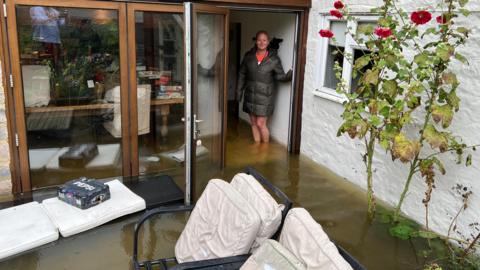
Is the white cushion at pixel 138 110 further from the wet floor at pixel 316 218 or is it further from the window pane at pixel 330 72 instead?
the window pane at pixel 330 72

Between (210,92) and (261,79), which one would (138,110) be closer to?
(210,92)

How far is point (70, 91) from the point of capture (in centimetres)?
463

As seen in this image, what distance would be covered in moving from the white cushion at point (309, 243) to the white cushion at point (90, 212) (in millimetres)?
1977

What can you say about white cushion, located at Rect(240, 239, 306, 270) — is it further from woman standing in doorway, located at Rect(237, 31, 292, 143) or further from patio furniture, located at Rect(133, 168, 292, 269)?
woman standing in doorway, located at Rect(237, 31, 292, 143)

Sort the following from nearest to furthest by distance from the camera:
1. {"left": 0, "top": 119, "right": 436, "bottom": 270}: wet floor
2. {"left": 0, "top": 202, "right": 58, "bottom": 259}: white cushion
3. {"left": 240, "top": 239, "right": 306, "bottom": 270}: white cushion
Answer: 1. {"left": 240, "top": 239, "right": 306, "bottom": 270}: white cushion
2. {"left": 0, "top": 202, "right": 58, "bottom": 259}: white cushion
3. {"left": 0, "top": 119, "right": 436, "bottom": 270}: wet floor

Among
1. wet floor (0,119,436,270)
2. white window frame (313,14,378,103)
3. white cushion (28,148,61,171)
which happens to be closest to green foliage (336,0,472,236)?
wet floor (0,119,436,270)

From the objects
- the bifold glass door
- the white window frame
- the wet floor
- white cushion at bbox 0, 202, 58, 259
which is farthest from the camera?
the white window frame

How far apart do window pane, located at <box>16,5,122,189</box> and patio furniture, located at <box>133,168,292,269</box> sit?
2.21 m

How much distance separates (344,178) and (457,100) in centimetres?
215

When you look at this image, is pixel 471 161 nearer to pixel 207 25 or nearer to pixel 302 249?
pixel 302 249

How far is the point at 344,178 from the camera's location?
5.43 metres

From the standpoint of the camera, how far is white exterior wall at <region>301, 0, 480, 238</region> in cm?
370

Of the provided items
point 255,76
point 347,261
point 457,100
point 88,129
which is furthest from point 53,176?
point 457,100

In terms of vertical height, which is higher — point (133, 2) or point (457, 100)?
point (133, 2)
